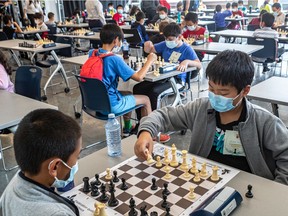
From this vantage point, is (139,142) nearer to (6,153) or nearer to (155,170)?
(155,170)

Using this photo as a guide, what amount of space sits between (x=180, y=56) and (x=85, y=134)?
1.63m

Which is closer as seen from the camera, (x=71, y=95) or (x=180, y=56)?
(x=180, y=56)

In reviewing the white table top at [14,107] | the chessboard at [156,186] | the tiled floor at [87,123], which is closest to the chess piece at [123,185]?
the chessboard at [156,186]

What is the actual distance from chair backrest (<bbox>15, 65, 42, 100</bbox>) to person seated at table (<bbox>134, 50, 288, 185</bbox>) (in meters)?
1.97

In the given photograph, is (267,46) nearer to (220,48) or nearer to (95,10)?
(220,48)

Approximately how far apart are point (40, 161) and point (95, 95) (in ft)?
7.00

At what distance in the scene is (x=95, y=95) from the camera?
324 centimetres

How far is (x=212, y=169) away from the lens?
1.55 meters

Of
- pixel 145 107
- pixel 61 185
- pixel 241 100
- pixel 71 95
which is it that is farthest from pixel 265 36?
pixel 61 185

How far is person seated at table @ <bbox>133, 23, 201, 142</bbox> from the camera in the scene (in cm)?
399

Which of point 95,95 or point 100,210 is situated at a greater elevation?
point 100,210

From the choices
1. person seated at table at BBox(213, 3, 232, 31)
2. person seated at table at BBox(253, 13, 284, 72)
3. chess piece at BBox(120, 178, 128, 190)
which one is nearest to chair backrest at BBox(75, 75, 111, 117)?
chess piece at BBox(120, 178, 128, 190)

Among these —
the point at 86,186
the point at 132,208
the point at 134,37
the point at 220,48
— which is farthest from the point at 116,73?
the point at 134,37

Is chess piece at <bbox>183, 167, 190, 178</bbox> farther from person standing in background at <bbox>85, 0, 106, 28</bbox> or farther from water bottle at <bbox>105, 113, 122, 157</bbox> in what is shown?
person standing in background at <bbox>85, 0, 106, 28</bbox>
